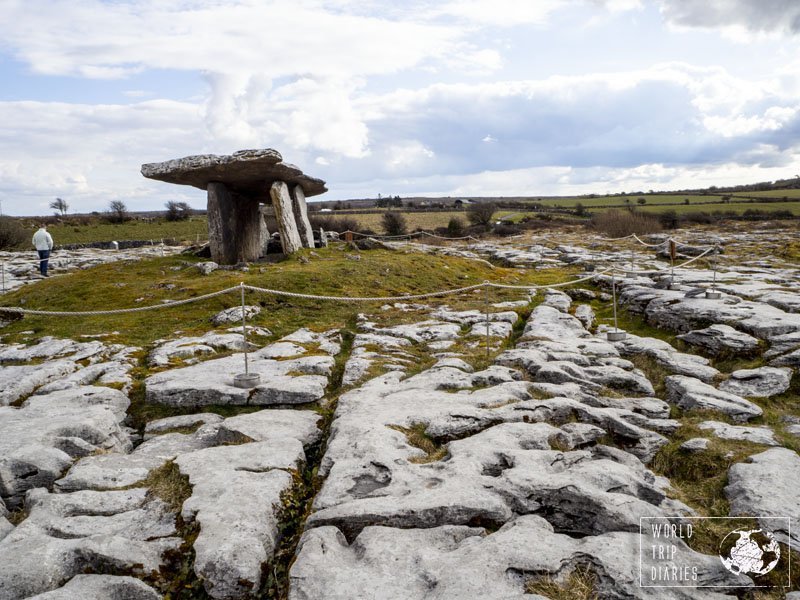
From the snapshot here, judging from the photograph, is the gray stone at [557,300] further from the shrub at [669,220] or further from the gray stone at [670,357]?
the shrub at [669,220]

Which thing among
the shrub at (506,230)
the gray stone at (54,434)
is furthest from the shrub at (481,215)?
the gray stone at (54,434)

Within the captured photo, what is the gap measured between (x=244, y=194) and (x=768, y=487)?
20.3 metres

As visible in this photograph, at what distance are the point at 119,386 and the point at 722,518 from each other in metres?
8.13

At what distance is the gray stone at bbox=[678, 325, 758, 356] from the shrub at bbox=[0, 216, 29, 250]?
3753cm

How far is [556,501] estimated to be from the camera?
5074 millimetres

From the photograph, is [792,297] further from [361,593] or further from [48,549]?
[48,549]

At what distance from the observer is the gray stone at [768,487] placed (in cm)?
500

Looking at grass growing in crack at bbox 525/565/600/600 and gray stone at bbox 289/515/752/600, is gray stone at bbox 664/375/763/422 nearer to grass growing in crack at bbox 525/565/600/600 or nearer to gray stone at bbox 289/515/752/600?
gray stone at bbox 289/515/752/600

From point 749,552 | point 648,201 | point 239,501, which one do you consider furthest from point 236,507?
point 648,201

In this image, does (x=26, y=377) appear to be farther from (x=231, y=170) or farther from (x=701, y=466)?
(x=231, y=170)

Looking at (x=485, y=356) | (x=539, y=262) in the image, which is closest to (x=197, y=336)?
(x=485, y=356)

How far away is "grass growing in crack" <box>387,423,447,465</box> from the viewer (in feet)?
20.2

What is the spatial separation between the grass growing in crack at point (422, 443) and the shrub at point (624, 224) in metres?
34.9

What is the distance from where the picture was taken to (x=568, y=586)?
390cm
